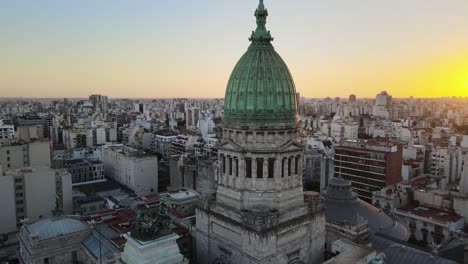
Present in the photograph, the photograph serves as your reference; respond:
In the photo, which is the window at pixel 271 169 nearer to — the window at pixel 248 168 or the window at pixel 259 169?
the window at pixel 259 169

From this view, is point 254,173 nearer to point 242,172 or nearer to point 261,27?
point 242,172

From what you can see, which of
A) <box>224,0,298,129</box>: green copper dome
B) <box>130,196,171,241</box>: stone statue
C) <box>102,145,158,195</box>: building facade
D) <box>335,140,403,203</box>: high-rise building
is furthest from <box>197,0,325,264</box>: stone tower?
<box>102,145,158,195</box>: building facade

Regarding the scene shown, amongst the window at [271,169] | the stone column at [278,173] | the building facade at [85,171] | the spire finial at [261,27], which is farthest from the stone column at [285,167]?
the building facade at [85,171]

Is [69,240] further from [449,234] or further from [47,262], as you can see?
[449,234]

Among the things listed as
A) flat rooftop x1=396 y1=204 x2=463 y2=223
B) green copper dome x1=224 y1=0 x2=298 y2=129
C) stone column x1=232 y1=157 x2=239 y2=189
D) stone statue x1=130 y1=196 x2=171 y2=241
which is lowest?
flat rooftop x1=396 y1=204 x2=463 y2=223

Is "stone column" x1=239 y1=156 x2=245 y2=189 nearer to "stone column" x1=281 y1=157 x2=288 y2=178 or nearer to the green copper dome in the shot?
the green copper dome

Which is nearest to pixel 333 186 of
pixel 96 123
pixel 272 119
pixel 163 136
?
pixel 272 119

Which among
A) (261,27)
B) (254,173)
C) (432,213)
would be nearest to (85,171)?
(432,213)
